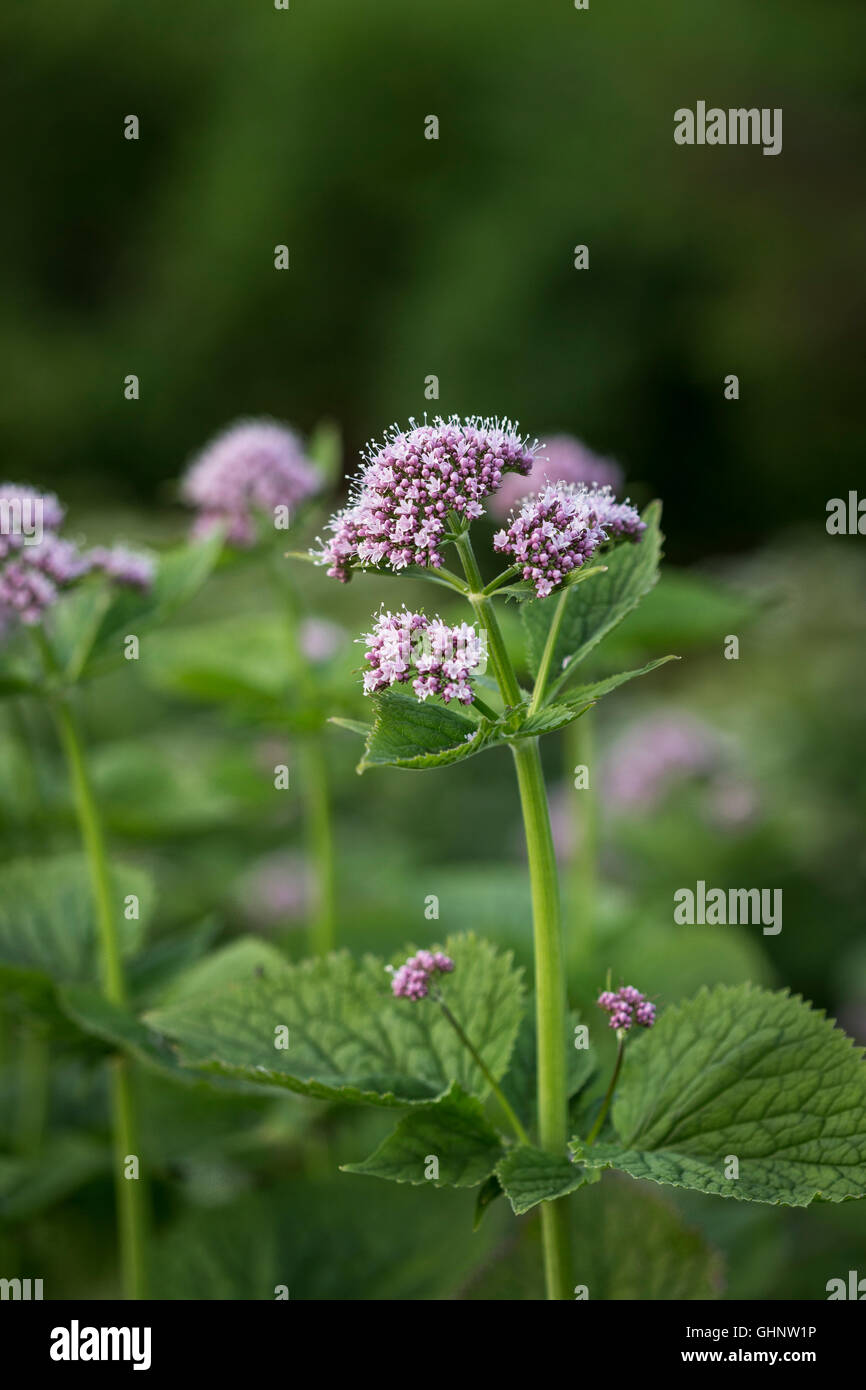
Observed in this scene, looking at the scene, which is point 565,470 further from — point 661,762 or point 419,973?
point 661,762

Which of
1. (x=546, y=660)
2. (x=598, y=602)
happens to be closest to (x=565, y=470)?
(x=598, y=602)

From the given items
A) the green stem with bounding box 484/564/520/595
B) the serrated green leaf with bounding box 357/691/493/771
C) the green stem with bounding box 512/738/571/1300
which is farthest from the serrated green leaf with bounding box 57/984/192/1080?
the green stem with bounding box 484/564/520/595

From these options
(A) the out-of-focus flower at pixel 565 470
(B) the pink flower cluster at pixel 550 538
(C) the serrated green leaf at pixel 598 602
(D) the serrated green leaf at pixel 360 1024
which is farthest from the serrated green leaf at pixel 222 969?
(A) the out-of-focus flower at pixel 565 470

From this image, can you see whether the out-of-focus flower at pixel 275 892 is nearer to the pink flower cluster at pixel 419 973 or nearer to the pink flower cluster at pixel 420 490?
the pink flower cluster at pixel 419 973

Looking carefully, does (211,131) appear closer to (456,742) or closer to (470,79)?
(470,79)

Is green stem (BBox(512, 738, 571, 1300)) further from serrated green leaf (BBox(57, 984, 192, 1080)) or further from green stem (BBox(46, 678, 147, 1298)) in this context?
green stem (BBox(46, 678, 147, 1298))
